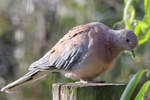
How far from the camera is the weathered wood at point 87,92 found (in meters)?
2.28

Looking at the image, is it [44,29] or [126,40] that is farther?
[44,29]

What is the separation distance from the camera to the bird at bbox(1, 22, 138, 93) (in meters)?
3.01

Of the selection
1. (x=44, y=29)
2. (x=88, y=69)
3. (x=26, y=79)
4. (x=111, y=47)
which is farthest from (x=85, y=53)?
(x=44, y=29)

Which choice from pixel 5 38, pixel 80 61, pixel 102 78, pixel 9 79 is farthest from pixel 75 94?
pixel 5 38

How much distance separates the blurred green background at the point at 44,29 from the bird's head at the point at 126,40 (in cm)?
230

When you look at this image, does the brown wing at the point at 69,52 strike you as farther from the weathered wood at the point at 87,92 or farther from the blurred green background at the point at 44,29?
the blurred green background at the point at 44,29

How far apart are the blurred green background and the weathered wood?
306 centimetres

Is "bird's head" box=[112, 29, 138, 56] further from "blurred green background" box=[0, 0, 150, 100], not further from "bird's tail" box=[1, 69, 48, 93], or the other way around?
"blurred green background" box=[0, 0, 150, 100]

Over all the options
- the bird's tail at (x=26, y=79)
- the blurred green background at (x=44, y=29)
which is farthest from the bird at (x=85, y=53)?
the blurred green background at (x=44, y=29)

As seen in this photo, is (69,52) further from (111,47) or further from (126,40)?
(126,40)

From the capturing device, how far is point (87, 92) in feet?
7.48

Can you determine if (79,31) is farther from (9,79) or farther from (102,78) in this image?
(9,79)

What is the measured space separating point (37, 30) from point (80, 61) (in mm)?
3227

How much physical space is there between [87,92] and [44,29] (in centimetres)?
377
